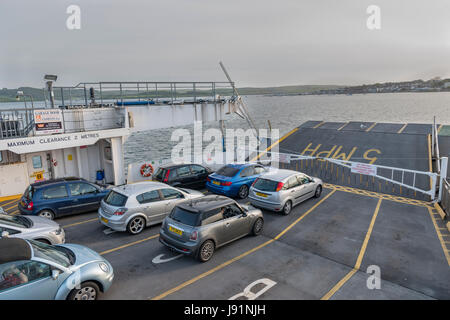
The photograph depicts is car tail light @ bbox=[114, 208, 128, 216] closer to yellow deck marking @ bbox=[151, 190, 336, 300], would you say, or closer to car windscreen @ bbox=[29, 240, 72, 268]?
car windscreen @ bbox=[29, 240, 72, 268]

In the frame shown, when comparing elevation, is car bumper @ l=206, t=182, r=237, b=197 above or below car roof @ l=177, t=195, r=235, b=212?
below

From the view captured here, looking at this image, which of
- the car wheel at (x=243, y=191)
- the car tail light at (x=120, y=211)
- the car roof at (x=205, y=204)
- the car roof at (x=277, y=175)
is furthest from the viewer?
the car wheel at (x=243, y=191)

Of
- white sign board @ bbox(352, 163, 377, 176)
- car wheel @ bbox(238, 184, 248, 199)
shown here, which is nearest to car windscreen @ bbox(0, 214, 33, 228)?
car wheel @ bbox(238, 184, 248, 199)

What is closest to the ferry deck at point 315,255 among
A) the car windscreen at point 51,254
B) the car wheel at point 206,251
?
the car wheel at point 206,251

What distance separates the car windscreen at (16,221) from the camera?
7.98 m

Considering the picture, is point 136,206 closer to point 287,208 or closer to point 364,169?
point 287,208

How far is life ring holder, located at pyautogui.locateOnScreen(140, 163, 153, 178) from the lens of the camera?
16859 mm

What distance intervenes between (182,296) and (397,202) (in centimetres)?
1072

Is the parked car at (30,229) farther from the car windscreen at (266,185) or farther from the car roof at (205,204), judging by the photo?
the car windscreen at (266,185)

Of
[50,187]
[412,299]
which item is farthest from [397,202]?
[50,187]

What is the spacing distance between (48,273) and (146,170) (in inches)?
453

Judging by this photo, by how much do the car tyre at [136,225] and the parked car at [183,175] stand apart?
3481mm

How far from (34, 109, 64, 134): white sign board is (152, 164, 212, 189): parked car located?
4.99 m
